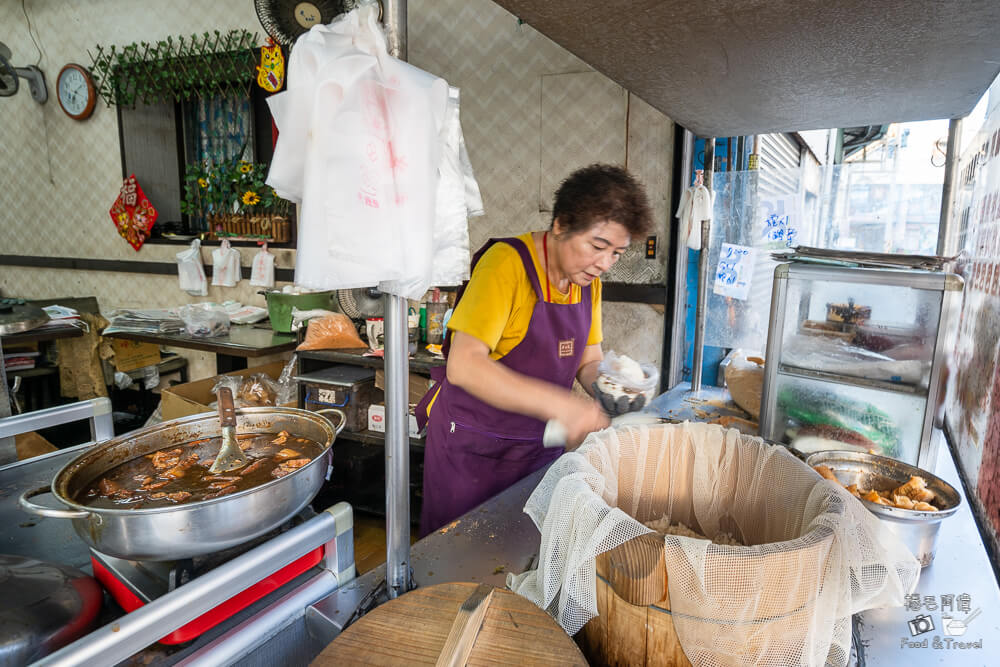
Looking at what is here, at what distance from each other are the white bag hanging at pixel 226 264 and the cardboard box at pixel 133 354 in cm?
85

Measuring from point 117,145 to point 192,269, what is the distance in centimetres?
149

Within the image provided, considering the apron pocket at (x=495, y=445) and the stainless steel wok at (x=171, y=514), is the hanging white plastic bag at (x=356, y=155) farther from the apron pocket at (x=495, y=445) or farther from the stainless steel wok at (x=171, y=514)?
the apron pocket at (x=495, y=445)

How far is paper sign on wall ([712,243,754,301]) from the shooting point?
10.3 ft

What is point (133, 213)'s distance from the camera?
5305 millimetres

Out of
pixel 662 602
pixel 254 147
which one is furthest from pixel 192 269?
pixel 662 602

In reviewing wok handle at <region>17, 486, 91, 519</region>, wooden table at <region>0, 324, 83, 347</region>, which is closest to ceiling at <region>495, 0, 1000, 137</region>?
wok handle at <region>17, 486, 91, 519</region>

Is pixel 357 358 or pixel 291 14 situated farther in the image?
pixel 357 358

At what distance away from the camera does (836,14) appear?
1.33 m

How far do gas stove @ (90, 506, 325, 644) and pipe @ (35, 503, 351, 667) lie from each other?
0.07m

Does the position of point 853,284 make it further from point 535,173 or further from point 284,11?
point 284,11

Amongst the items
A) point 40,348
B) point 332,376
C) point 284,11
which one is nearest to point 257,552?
point 332,376

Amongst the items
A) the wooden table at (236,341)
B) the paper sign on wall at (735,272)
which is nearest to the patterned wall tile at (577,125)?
the paper sign on wall at (735,272)

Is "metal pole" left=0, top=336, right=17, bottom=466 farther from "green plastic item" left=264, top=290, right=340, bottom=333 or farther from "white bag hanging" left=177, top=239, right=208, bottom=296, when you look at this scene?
"white bag hanging" left=177, top=239, right=208, bottom=296

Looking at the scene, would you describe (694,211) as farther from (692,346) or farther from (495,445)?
(495,445)
